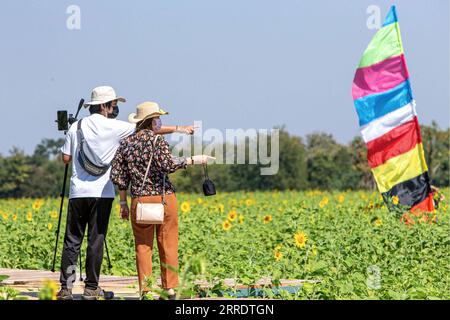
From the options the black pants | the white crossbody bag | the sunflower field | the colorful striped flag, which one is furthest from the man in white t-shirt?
the colorful striped flag

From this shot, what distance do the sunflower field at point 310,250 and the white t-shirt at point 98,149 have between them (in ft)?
3.95

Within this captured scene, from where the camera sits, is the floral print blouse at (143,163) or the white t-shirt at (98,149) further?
the white t-shirt at (98,149)

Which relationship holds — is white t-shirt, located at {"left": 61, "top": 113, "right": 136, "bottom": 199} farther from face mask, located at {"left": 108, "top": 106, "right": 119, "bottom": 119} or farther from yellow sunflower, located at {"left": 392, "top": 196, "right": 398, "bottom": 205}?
yellow sunflower, located at {"left": 392, "top": 196, "right": 398, "bottom": 205}

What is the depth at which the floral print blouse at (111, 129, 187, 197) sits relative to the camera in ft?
25.0

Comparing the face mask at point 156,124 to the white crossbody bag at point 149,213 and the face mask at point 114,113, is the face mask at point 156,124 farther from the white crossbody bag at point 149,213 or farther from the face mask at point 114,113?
the white crossbody bag at point 149,213

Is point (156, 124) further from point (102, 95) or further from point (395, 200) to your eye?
point (395, 200)

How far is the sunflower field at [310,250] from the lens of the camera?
28.0 ft

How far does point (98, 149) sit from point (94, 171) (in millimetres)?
177

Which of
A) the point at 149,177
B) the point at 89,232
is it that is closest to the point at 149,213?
the point at 149,177

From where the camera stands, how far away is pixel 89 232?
8.09m

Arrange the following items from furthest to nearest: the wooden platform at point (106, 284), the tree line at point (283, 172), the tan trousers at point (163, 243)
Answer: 1. the tree line at point (283, 172)
2. the wooden platform at point (106, 284)
3. the tan trousers at point (163, 243)

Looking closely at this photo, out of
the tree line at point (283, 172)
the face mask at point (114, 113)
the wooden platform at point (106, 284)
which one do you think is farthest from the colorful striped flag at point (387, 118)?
the tree line at point (283, 172)
